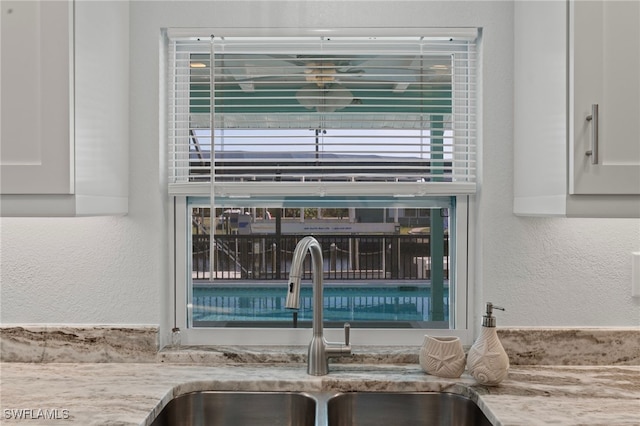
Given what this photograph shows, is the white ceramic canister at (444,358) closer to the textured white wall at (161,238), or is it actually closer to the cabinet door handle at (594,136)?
the textured white wall at (161,238)

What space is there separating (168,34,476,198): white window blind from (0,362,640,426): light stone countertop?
58 centimetres

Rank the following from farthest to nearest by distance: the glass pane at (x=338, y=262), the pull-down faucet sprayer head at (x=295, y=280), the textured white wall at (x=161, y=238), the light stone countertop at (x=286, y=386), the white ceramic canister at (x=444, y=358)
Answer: the glass pane at (x=338, y=262), the textured white wall at (x=161, y=238), the white ceramic canister at (x=444, y=358), the pull-down faucet sprayer head at (x=295, y=280), the light stone countertop at (x=286, y=386)

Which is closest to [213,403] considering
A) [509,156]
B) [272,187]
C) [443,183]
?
[272,187]

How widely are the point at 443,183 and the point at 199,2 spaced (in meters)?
0.92

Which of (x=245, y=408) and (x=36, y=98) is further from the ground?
(x=36, y=98)

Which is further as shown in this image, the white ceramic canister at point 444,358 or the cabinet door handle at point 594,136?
the white ceramic canister at point 444,358

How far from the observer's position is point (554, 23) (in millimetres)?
1394

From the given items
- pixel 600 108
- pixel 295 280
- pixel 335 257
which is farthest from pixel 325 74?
pixel 600 108

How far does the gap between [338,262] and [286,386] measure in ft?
1.46

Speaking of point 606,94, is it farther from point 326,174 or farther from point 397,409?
point 397,409

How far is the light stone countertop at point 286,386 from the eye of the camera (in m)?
1.30

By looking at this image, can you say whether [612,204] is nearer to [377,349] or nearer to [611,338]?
[611,338]

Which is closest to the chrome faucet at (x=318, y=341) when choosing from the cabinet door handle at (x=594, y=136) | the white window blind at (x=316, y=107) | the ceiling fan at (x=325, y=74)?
the white window blind at (x=316, y=107)

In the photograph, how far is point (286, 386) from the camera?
1.55m
